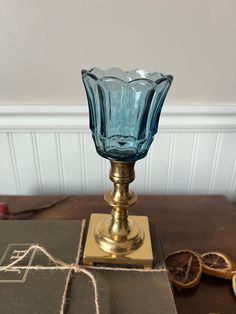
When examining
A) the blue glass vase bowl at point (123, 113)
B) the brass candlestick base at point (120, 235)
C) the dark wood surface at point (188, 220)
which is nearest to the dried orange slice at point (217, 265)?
the dark wood surface at point (188, 220)

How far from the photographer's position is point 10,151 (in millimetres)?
767

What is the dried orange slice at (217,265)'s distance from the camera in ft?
1.68

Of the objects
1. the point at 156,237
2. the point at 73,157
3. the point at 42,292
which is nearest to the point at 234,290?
the point at 156,237

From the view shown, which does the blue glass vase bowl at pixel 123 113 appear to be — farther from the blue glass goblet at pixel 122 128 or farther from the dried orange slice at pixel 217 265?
the dried orange slice at pixel 217 265

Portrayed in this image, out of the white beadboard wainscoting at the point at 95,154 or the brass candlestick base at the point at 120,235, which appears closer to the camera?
the brass candlestick base at the point at 120,235

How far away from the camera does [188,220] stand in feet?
2.16

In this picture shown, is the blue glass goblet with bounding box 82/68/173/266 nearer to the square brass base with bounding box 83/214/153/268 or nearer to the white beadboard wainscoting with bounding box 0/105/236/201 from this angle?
the square brass base with bounding box 83/214/153/268

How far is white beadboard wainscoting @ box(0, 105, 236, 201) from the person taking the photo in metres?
0.72

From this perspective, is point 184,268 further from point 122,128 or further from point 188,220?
point 122,128

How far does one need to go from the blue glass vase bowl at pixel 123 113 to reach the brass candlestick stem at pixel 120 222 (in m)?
0.02

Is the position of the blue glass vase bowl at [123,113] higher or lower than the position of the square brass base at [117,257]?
higher

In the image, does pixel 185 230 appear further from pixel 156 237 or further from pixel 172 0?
pixel 172 0

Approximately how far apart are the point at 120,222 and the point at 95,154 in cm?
32

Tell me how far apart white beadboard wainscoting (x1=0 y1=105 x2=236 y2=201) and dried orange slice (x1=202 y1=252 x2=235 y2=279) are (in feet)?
0.95
